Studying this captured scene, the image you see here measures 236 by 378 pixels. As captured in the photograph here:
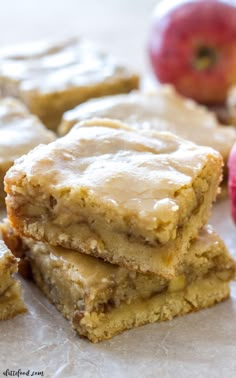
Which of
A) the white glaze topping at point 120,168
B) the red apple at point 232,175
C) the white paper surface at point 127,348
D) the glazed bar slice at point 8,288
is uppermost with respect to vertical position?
the white glaze topping at point 120,168

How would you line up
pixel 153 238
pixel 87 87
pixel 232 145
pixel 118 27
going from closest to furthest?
1. pixel 153 238
2. pixel 232 145
3. pixel 87 87
4. pixel 118 27

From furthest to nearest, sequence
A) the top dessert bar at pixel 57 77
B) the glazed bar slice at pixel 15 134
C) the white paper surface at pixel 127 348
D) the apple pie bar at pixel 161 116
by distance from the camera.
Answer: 1. the top dessert bar at pixel 57 77
2. the apple pie bar at pixel 161 116
3. the glazed bar slice at pixel 15 134
4. the white paper surface at pixel 127 348

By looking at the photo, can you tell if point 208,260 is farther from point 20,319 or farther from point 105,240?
point 20,319

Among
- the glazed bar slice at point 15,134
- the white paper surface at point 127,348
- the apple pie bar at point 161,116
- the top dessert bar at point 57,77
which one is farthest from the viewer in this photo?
the top dessert bar at point 57,77

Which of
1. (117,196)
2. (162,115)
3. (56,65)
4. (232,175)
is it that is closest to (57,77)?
(56,65)

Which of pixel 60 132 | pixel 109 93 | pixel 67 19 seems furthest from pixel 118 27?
pixel 60 132

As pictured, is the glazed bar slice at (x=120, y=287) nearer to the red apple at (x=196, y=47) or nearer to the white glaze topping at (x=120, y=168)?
the white glaze topping at (x=120, y=168)

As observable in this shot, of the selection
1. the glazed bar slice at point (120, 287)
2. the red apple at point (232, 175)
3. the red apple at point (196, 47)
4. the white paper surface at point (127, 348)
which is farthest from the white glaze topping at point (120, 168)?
the red apple at point (196, 47)

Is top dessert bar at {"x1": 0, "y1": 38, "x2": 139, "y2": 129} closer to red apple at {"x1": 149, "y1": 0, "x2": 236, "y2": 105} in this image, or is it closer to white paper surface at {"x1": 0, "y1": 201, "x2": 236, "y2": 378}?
red apple at {"x1": 149, "y1": 0, "x2": 236, "y2": 105}
